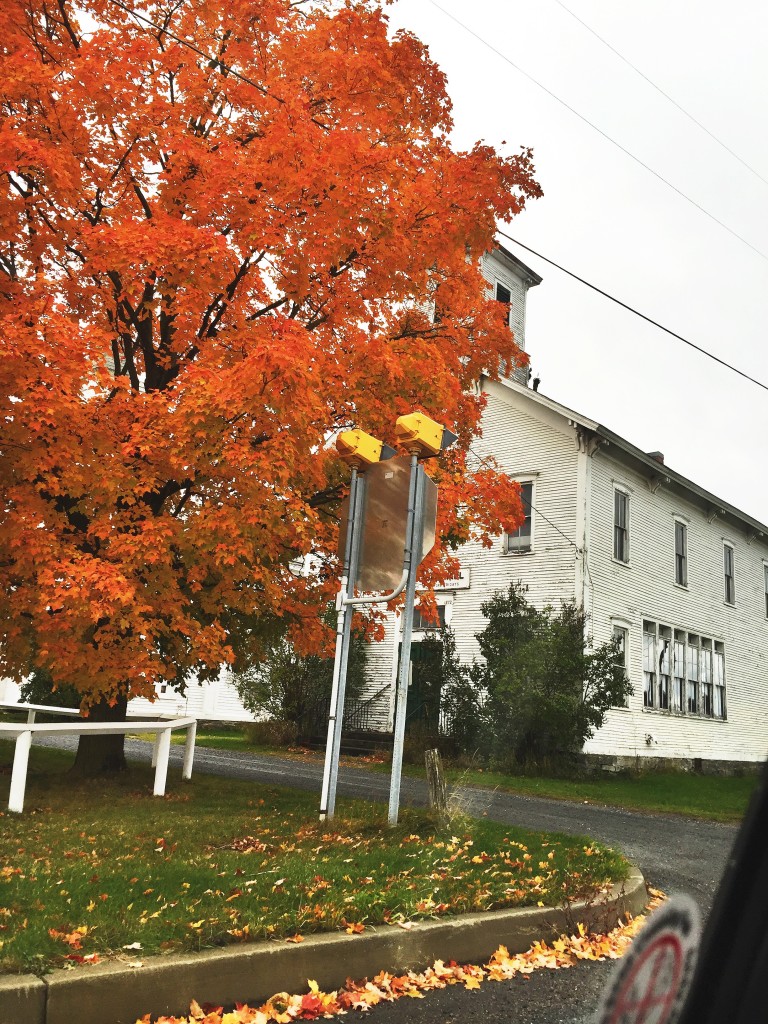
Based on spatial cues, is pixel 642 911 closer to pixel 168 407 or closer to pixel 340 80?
pixel 168 407

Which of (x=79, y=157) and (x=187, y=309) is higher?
(x=79, y=157)

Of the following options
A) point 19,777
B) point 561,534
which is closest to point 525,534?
point 561,534

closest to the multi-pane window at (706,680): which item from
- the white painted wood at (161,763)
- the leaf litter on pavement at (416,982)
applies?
the white painted wood at (161,763)

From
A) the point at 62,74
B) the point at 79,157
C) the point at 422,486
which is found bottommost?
the point at 422,486

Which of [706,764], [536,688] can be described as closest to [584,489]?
[536,688]

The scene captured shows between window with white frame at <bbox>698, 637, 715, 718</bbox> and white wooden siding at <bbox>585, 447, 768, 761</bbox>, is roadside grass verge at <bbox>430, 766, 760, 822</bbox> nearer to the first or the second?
white wooden siding at <bbox>585, 447, 768, 761</bbox>

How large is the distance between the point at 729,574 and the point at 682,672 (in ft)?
16.7

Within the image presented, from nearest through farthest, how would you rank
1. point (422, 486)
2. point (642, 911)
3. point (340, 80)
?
point (642, 911), point (422, 486), point (340, 80)

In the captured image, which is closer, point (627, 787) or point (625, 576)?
point (627, 787)

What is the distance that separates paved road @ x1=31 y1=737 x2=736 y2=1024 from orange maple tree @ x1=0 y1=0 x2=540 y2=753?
12.4 ft

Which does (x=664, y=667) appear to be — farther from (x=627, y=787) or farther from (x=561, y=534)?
(x=627, y=787)

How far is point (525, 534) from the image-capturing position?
2416cm

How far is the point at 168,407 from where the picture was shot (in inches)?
366

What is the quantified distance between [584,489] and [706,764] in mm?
9501
